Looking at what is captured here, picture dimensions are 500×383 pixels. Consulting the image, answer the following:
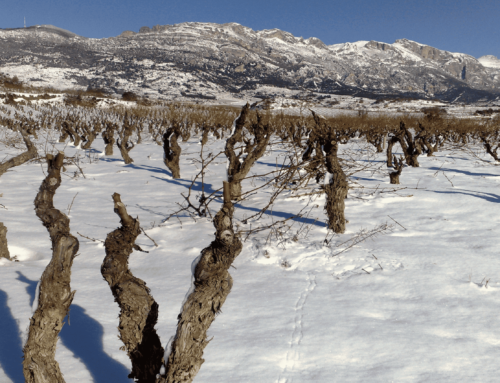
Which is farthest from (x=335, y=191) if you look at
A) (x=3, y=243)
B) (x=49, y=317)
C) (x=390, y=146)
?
(x=390, y=146)

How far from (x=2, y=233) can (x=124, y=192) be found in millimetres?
3633

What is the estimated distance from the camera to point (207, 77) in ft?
247

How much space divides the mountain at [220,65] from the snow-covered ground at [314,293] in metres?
17.6

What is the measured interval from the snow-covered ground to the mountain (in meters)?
17.6

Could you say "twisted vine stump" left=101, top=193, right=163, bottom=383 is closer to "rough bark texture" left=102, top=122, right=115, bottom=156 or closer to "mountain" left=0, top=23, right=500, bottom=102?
"rough bark texture" left=102, top=122, right=115, bottom=156

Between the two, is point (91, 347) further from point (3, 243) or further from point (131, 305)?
point (3, 243)

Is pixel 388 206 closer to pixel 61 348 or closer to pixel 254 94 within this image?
pixel 61 348

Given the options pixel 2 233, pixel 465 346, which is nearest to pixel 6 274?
pixel 2 233

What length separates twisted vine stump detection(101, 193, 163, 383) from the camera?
1343 mm

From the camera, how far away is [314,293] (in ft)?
8.53

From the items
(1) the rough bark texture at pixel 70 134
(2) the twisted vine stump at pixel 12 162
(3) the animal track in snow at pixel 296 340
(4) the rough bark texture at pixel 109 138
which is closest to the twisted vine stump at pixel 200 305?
(3) the animal track in snow at pixel 296 340

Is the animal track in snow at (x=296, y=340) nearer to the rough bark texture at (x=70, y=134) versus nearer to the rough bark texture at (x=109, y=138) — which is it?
the rough bark texture at (x=109, y=138)

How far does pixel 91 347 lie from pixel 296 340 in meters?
1.27

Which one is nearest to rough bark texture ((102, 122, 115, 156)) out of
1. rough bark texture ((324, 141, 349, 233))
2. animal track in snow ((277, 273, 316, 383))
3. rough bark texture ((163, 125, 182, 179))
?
rough bark texture ((163, 125, 182, 179))
